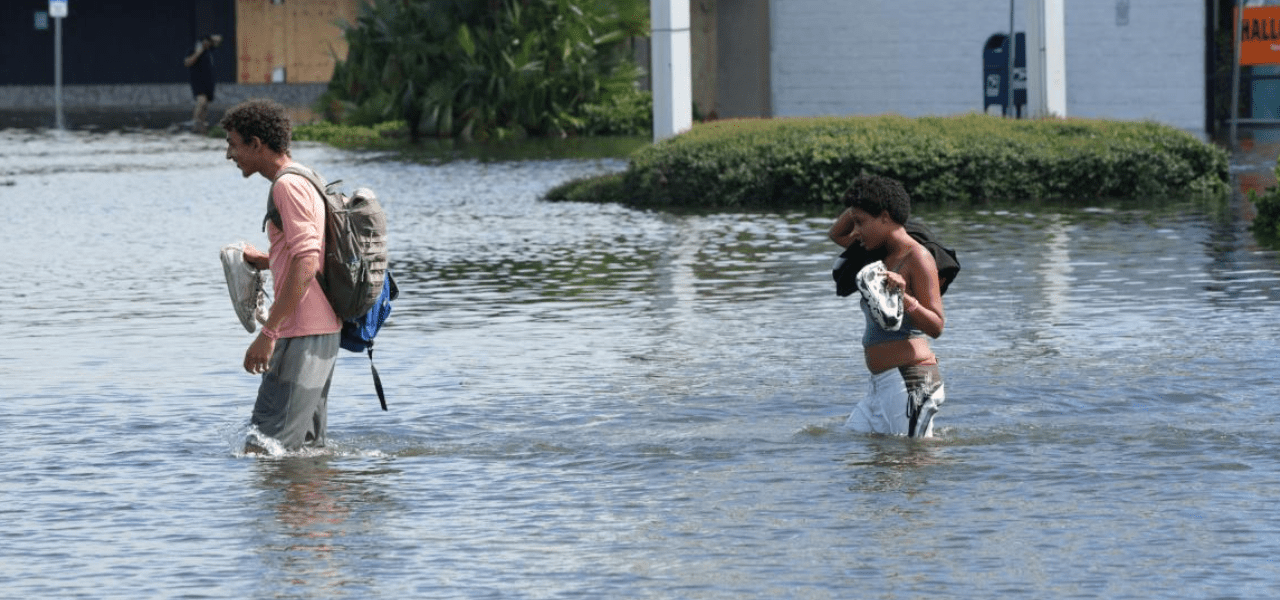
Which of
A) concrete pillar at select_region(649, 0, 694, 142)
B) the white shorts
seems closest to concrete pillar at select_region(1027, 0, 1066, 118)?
concrete pillar at select_region(649, 0, 694, 142)

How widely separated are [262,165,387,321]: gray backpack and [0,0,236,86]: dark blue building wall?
164 ft

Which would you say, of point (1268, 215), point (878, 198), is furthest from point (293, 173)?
point (1268, 215)

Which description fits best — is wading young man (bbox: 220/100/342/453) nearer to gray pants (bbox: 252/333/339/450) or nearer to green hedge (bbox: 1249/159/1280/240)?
gray pants (bbox: 252/333/339/450)

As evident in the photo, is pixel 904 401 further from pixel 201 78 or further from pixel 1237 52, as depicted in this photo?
pixel 201 78

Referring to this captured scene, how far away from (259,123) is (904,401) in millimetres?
2689

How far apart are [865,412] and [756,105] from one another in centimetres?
2794

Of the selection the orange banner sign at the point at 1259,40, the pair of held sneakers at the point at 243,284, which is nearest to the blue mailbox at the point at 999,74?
the orange banner sign at the point at 1259,40

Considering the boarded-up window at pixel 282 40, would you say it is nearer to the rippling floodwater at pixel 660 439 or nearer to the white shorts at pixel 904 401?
the rippling floodwater at pixel 660 439

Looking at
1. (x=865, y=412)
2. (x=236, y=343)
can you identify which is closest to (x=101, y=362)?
(x=236, y=343)

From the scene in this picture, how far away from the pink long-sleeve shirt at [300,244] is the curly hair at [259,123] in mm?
159

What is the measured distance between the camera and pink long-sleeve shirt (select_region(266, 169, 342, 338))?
352 inches

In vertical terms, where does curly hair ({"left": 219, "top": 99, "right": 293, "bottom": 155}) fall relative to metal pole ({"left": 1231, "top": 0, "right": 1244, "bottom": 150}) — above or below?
below

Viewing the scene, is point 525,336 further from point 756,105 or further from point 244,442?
point 756,105

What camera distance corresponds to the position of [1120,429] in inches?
392
